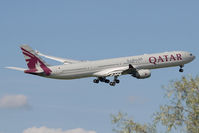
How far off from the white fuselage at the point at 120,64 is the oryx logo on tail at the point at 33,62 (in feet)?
5.56

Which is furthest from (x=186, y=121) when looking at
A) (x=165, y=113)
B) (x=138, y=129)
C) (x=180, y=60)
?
(x=180, y=60)

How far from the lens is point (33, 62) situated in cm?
6856

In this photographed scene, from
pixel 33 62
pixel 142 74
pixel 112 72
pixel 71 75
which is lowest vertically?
pixel 71 75

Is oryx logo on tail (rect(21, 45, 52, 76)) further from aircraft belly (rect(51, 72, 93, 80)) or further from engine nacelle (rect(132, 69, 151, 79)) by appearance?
engine nacelle (rect(132, 69, 151, 79))

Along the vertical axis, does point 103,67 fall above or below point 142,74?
above

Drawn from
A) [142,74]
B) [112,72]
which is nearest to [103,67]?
[112,72]

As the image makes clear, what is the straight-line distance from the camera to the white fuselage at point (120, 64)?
7069 cm

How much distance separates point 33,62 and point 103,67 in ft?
43.0

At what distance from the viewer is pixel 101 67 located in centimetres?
7300

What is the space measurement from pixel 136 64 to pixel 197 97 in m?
32.6

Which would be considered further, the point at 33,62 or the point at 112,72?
the point at 112,72

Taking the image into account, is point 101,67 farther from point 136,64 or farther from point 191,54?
point 191,54

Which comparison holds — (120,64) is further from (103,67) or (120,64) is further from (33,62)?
(33,62)

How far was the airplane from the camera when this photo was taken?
6875cm
